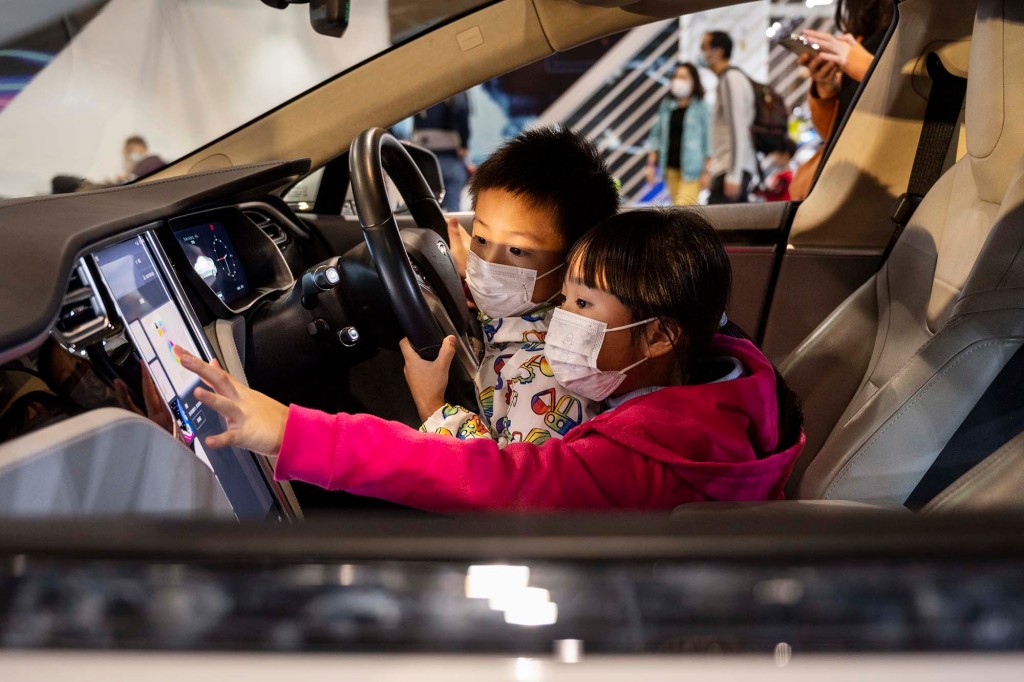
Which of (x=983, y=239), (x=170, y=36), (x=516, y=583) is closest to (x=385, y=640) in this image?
(x=516, y=583)

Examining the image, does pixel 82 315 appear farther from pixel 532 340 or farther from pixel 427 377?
pixel 532 340

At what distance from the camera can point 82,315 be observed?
0.90 metres

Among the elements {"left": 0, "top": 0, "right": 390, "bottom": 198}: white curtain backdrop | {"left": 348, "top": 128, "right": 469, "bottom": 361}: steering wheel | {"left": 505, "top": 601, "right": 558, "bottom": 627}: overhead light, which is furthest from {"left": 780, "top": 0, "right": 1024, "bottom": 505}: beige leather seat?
{"left": 0, "top": 0, "right": 390, "bottom": 198}: white curtain backdrop

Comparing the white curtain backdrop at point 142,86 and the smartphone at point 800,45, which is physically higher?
the smartphone at point 800,45

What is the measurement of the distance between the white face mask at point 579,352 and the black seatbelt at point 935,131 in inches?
38.4

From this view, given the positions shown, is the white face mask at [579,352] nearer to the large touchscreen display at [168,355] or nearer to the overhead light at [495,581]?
the large touchscreen display at [168,355]

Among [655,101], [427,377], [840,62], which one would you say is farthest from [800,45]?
Result: [655,101]

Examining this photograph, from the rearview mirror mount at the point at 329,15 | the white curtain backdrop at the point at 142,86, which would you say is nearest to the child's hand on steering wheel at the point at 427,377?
the rearview mirror mount at the point at 329,15

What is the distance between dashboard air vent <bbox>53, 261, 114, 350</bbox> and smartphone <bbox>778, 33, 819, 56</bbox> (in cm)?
213

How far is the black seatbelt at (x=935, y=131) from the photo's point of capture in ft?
5.96

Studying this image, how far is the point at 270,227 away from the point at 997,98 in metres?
1.36

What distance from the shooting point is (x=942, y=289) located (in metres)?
1.34

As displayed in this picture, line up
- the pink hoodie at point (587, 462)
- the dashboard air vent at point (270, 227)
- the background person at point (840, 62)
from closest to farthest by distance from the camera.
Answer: the pink hoodie at point (587, 462)
the dashboard air vent at point (270, 227)
the background person at point (840, 62)

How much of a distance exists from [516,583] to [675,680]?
102mm
